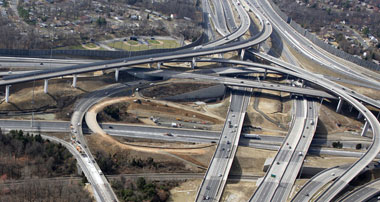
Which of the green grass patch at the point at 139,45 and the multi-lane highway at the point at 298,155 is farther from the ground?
the green grass patch at the point at 139,45

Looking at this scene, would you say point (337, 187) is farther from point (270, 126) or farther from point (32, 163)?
point (32, 163)

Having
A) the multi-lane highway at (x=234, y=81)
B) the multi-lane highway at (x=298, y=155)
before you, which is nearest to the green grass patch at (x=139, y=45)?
the multi-lane highway at (x=234, y=81)

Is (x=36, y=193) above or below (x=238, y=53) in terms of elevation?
below

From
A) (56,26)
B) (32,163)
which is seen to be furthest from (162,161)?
(56,26)

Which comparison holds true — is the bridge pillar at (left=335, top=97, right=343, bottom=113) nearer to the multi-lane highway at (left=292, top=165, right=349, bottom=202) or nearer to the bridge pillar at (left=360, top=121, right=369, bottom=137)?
the bridge pillar at (left=360, top=121, right=369, bottom=137)

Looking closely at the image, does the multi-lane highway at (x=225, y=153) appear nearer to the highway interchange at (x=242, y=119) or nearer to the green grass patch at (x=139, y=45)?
A: the highway interchange at (x=242, y=119)

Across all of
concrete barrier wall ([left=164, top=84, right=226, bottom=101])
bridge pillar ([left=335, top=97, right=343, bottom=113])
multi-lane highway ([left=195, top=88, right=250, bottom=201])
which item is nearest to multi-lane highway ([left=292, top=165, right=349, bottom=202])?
multi-lane highway ([left=195, top=88, right=250, bottom=201])
